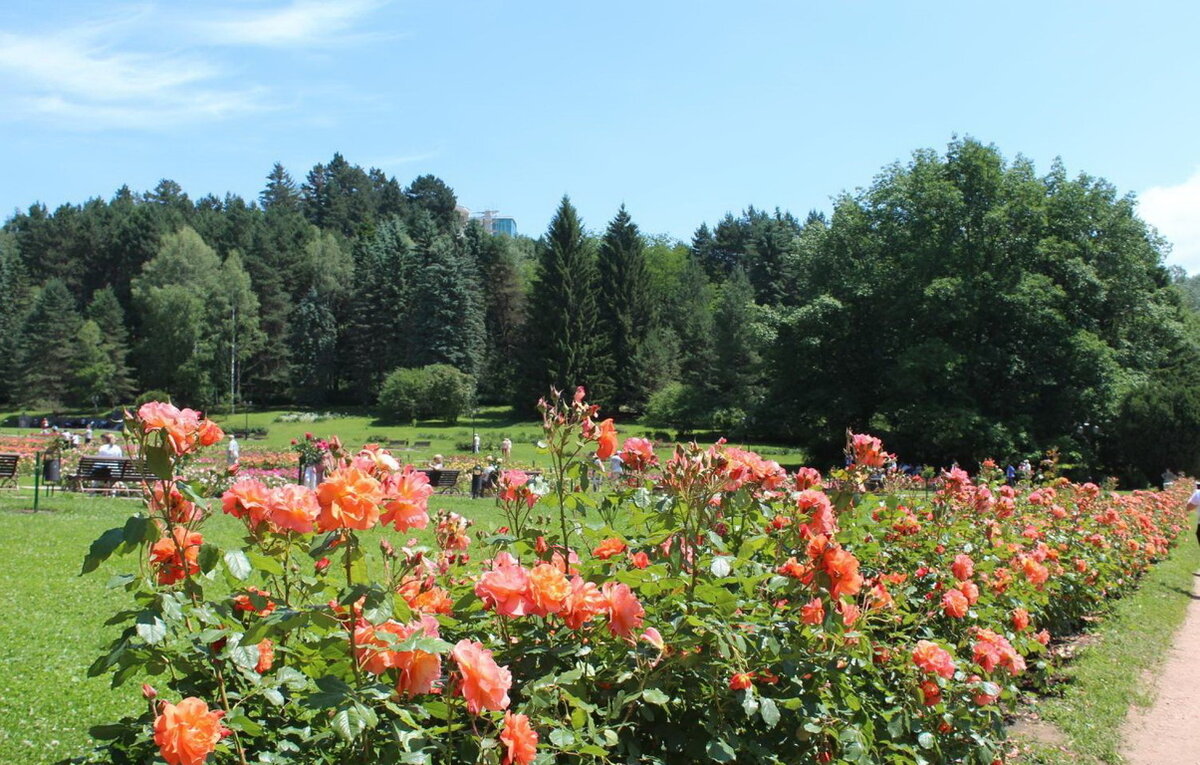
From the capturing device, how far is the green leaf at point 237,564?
2.03 meters

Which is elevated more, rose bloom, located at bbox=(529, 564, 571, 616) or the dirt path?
rose bloom, located at bbox=(529, 564, 571, 616)

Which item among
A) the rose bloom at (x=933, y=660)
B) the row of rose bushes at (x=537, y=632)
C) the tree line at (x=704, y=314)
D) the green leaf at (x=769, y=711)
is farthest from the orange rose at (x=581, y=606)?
the tree line at (x=704, y=314)

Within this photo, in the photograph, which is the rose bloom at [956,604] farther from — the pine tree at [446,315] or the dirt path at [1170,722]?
the pine tree at [446,315]

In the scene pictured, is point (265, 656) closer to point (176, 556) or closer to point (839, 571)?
point (176, 556)

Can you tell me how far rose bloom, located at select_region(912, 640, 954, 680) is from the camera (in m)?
3.14

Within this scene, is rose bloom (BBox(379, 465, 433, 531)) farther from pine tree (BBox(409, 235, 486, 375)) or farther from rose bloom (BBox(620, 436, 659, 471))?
pine tree (BBox(409, 235, 486, 375))

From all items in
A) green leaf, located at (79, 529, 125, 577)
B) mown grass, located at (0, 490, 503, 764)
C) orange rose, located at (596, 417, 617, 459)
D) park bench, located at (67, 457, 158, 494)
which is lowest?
mown grass, located at (0, 490, 503, 764)

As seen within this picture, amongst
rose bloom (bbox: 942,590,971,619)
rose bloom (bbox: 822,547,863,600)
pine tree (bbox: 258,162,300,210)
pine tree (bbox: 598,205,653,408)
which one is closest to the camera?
rose bloom (bbox: 822,547,863,600)

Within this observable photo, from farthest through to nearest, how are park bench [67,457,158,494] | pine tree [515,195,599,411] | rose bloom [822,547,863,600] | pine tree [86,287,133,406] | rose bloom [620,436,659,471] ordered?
pine tree [86,287,133,406] → pine tree [515,195,599,411] → park bench [67,457,158,494] → rose bloom [620,436,659,471] → rose bloom [822,547,863,600]

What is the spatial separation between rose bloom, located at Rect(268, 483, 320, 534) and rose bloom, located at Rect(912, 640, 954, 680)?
6.88 ft

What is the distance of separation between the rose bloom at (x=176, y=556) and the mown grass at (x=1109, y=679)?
3975mm

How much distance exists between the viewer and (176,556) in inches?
88.7

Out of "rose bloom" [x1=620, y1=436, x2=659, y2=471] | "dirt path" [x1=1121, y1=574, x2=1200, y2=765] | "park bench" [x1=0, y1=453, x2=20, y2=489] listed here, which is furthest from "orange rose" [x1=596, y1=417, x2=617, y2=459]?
"park bench" [x1=0, y1=453, x2=20, y2=489]

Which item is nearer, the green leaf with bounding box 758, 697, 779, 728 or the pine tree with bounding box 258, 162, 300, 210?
the green leaf with bounding box 758, 697, 779, 728
